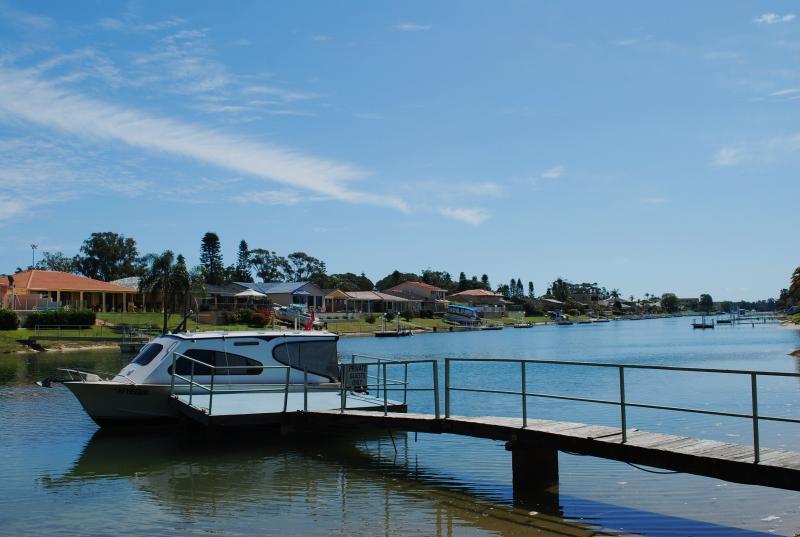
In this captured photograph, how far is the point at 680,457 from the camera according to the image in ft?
35.9

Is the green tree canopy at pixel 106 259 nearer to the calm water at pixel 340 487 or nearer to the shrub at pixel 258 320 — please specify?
the shrub at pixel 258 320

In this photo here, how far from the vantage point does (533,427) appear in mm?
13422

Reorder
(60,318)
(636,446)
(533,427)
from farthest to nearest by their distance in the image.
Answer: (60,318), (533,427), (636,446)

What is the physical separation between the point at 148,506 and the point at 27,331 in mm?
54730

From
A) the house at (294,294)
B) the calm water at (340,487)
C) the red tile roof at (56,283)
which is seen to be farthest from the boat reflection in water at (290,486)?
the house at (294,294)

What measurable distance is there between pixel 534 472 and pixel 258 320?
73.2 meters

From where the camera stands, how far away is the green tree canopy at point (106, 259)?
429 ft

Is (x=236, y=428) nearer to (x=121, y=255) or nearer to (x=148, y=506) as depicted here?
(x=148, y=506)

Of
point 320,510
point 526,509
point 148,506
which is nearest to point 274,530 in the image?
point 320,510

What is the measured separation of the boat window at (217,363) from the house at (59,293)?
57.4m

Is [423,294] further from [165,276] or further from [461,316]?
[165,276]

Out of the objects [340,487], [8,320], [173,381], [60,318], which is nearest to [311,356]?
[173,381]

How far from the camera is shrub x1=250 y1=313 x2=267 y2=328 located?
274ft

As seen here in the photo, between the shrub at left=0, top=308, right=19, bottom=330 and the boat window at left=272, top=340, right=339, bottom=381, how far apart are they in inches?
1951
